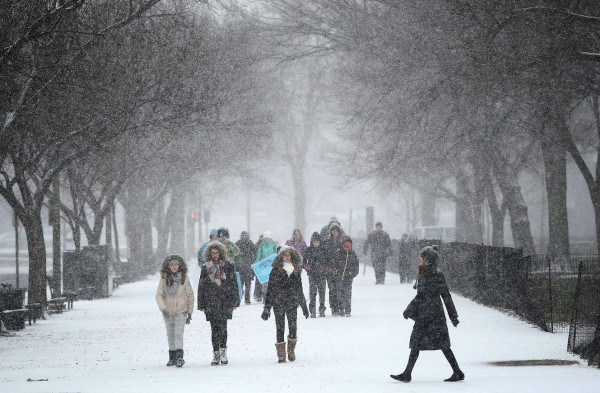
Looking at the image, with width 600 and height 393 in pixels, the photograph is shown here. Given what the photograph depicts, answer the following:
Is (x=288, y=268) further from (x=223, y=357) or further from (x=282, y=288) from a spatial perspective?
(x=223, y=357)

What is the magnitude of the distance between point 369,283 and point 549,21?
16.8 meters

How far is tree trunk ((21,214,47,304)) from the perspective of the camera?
25094 mm

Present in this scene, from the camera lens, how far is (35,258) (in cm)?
2517

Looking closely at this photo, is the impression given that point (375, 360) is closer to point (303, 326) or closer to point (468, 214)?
point (303, 326)

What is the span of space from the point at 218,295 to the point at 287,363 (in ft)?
3.86

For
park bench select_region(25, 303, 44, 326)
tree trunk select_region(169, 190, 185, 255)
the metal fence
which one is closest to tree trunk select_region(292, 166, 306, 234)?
tree trunk select_region(169, 190, 185, 255)

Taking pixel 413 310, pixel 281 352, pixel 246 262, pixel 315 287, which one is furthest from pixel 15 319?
pixel 413 310

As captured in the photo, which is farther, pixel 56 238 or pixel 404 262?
pixel 404 262

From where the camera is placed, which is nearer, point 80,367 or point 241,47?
point 80,367

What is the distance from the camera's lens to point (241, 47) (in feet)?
124

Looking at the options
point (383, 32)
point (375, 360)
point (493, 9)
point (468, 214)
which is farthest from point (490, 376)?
point (468, 214)

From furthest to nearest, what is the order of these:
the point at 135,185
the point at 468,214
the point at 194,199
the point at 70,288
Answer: the point at 194,199 < the point at 468,214 < the point at 135,185 < the point at 70,288

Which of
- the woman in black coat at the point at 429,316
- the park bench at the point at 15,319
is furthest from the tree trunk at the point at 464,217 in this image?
the woman in black coat at the point at 429,316

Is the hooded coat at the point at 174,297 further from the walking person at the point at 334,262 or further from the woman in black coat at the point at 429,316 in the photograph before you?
the walking person at the point at 334,262
